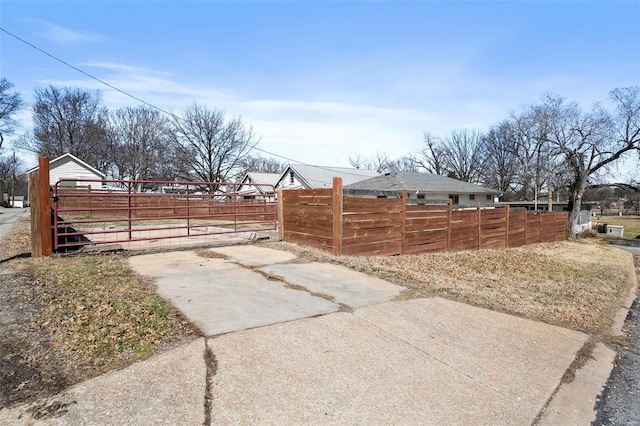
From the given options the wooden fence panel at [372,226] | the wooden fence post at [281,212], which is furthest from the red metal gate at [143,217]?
the wooden fence panel at [372,226]

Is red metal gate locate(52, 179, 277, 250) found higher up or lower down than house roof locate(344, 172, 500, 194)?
lower down

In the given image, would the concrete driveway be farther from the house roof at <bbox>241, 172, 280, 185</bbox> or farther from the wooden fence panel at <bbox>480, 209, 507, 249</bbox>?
the house roof at <bbox>241, 172, 280, 185</bbox>

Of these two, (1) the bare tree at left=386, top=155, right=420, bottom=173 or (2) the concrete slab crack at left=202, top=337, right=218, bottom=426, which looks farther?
(1) the bare tree at left=386, top=155, right=420, bottom=173

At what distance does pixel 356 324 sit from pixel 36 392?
2887 millimetres

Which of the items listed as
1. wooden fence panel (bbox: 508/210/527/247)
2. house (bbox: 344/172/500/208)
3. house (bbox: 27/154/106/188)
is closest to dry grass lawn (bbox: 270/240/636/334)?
wooden fence panel (bbox: 508/210/527/247)

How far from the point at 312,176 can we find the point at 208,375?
30.3 meters

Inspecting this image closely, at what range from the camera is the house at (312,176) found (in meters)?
32.0

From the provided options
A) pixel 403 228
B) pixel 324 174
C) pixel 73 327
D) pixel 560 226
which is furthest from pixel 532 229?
pixel 324 174

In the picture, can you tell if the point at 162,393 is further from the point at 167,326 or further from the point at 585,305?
the point at 585,305

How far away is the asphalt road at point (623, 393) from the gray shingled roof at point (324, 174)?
27.5 metres

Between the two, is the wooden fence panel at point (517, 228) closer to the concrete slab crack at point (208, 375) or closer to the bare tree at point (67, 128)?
the concrete slab crack at point (208, 375)

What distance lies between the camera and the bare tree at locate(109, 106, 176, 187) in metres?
37.6

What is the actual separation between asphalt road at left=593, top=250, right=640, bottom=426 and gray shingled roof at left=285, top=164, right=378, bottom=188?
90.2 ft

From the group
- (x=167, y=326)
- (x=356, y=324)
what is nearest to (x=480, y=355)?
(x=356, y=324)
